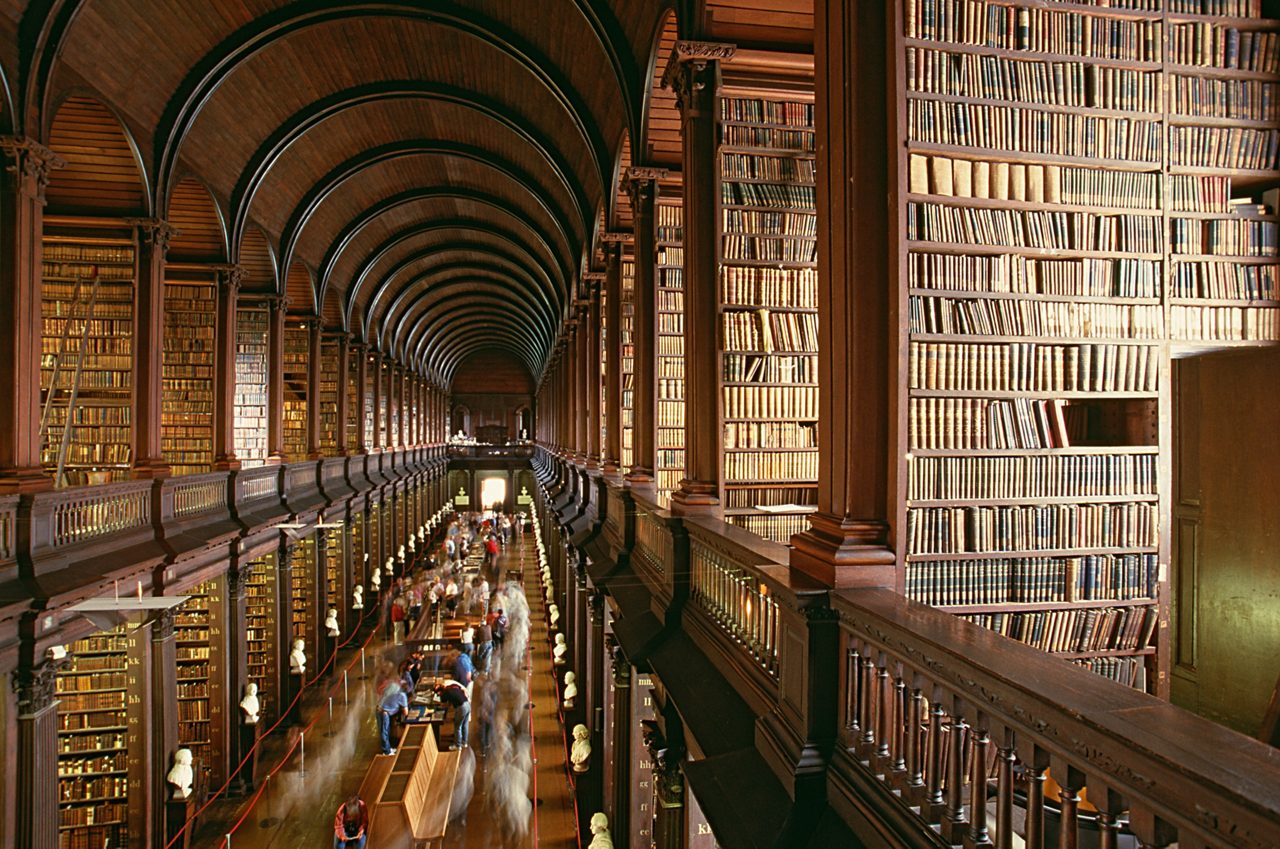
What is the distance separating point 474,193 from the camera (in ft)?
55.8

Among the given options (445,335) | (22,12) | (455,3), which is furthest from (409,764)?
(445,335)

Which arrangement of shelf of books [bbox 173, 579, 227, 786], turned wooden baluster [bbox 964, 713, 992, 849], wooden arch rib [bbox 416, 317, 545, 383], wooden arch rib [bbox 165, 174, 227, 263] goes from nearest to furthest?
turned wooden baluster [bbox 964, 713, 992, 849] → shelf of books [bbox 173, 579, 227, 786] → wooden arch rib [bbox 165, 174, 227, 263] → wooden arch rib [bbox 416, 317, 545, 383]

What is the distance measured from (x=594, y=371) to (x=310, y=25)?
19.3ft

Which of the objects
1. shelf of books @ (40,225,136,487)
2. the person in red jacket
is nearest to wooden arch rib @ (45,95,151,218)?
shelf of books @ (40,225,136,487)

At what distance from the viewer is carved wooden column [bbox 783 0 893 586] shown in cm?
296

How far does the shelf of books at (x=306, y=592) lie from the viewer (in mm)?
14398

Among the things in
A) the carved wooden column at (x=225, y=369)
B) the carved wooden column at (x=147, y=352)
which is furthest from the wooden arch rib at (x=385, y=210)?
the carved wooden column at (x=147, y=352)

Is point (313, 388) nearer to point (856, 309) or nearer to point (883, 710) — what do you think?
point (856, 309)

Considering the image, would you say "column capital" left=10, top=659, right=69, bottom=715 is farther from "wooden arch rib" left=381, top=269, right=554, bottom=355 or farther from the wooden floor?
"wooden arch rib" left=381, top=269, right=554, bottom=355

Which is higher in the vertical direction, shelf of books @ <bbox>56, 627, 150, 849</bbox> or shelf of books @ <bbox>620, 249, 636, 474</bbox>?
shelf of books @ <bbox>620, 249, 636, 474</bbox>

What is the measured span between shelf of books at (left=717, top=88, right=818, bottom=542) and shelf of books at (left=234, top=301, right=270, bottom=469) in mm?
11820

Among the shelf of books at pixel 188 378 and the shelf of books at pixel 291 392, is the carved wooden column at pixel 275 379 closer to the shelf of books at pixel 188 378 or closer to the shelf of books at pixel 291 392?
the shelf of books at pixel 188 378

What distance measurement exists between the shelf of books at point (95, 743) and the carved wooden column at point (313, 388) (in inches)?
321

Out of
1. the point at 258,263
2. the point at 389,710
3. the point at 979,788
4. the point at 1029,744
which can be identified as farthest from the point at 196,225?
the point at 1029,744
